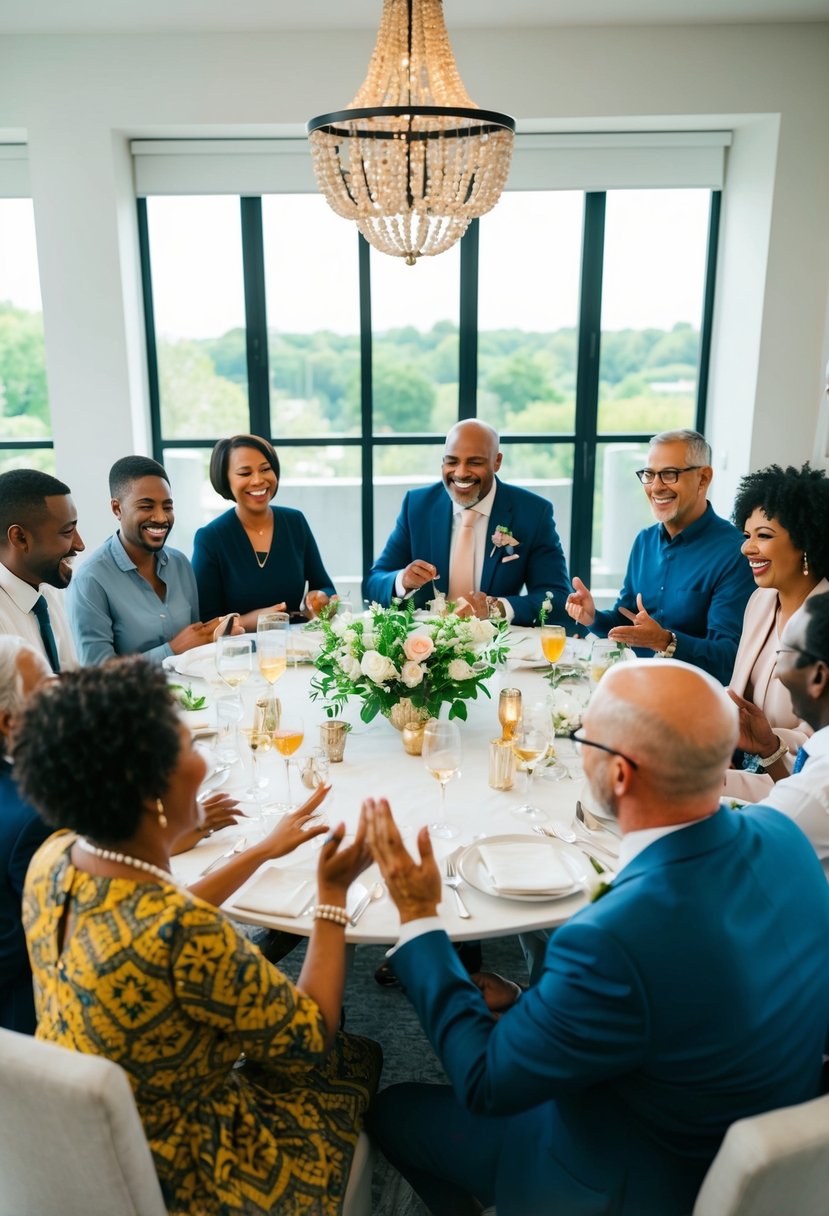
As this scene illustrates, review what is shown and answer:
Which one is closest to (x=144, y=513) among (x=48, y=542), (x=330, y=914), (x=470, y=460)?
(x=48, y=542)

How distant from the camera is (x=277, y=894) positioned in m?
1.57

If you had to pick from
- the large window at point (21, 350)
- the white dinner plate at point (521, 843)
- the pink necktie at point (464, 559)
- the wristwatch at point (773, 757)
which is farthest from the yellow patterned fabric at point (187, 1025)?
the large window at point (21, 350)

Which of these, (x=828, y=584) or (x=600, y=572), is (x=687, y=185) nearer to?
(x=600, y=572)

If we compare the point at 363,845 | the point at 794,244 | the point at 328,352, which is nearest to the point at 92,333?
the point at 328,352

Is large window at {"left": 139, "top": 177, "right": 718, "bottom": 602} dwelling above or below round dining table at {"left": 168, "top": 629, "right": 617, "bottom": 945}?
above

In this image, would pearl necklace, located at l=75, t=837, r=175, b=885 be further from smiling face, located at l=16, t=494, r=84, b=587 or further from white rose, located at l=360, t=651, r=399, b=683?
smiling face, located at l=16, t=494, r=84, b=587

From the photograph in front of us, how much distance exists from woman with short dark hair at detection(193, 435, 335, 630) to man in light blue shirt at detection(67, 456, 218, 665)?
339 millimetres

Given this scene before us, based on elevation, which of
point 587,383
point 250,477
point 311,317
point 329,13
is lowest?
point 250,477

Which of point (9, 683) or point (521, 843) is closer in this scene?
point (9, 683)

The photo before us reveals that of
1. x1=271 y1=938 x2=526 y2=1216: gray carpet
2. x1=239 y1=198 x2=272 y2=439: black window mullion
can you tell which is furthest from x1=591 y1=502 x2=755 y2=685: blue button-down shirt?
x1=239 y1=198 x2=272 y2=439: black window mullion

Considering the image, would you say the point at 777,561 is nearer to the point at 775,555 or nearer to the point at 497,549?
the point at 775,555

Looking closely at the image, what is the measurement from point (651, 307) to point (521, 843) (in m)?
4.23

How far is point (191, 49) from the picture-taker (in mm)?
4223

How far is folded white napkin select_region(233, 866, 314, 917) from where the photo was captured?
5.00 feet
